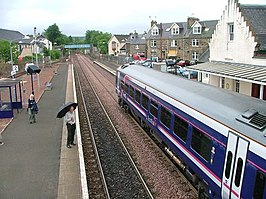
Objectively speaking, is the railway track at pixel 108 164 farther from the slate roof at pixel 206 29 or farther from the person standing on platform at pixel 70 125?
the slate roof at pixel 206 29

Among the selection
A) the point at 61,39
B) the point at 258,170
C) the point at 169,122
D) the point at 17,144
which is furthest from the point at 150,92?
the point at 61,39

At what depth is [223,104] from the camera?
795 cm

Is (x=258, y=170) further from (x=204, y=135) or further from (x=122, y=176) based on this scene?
(x=122, y=176)

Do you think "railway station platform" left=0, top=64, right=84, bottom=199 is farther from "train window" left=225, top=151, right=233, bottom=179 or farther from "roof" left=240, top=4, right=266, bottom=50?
"roof" left=240, top=4, right=266, bottom=50

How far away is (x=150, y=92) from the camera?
1310cm

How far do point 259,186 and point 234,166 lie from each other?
834 mm

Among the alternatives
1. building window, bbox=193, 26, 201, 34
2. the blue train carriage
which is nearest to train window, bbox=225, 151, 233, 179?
the blue train carriage

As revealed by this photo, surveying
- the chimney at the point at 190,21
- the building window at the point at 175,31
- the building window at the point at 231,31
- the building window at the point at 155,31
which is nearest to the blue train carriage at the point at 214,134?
the building window at the point at 231,31

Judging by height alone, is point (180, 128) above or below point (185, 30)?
below

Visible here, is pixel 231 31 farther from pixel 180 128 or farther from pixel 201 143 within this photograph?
pixel 201 143

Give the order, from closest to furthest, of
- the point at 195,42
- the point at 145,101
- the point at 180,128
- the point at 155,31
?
the point at 180,128 < the point at 145,101 < the point at 195,42 < the point at 155,31

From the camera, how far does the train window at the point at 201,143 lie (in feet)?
25.4

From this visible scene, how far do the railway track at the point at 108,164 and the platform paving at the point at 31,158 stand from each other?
1.26 m

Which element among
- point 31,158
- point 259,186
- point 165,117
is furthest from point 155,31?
point 259,186
